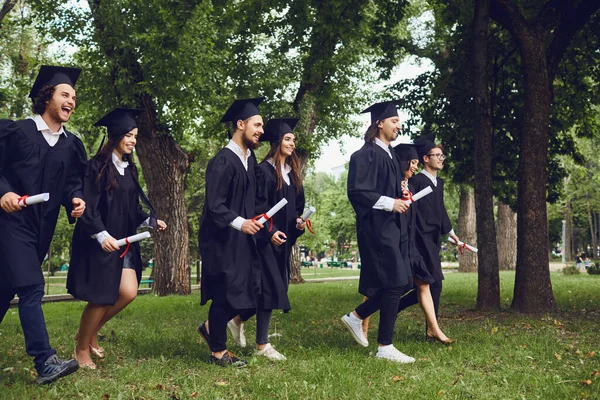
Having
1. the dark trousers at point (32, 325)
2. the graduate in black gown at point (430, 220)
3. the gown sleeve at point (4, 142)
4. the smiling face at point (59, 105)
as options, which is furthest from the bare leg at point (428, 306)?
the gown sleeve at point (4, 142)

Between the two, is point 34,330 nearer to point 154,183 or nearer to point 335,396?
point 335,396

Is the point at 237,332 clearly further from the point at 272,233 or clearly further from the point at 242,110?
the point at 242,110

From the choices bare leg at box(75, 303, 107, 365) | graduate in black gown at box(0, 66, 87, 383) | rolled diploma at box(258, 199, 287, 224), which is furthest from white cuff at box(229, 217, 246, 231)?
bare leg at box(75, 303, 107, 365)

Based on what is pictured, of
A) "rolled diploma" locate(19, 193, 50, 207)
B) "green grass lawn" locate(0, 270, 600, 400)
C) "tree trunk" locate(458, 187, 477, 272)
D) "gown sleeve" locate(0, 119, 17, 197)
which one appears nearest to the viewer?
"rolled diploma" locate(19, 193, 50, 207)

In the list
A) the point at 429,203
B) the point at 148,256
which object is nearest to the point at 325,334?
the point at 429,203

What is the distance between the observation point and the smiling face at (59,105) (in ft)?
18.5

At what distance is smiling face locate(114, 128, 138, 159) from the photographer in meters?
6.38

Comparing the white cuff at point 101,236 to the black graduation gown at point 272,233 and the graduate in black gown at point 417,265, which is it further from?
the graduate in black gown at point 417,265

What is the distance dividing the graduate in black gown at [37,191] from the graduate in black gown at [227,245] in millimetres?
1180

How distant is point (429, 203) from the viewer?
305 inches

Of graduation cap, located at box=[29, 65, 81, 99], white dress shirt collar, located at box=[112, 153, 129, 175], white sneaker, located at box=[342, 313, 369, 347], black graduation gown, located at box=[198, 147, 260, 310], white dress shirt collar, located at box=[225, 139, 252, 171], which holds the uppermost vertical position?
graduation cap, located at box=[29, 65, 81, 99]

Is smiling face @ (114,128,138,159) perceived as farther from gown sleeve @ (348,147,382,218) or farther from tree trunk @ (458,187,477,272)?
tree trunk @ (458,187,477,272)

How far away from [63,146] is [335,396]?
305 cm

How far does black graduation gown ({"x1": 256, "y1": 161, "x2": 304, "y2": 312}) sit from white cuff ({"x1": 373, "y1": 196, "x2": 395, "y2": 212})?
95cm
